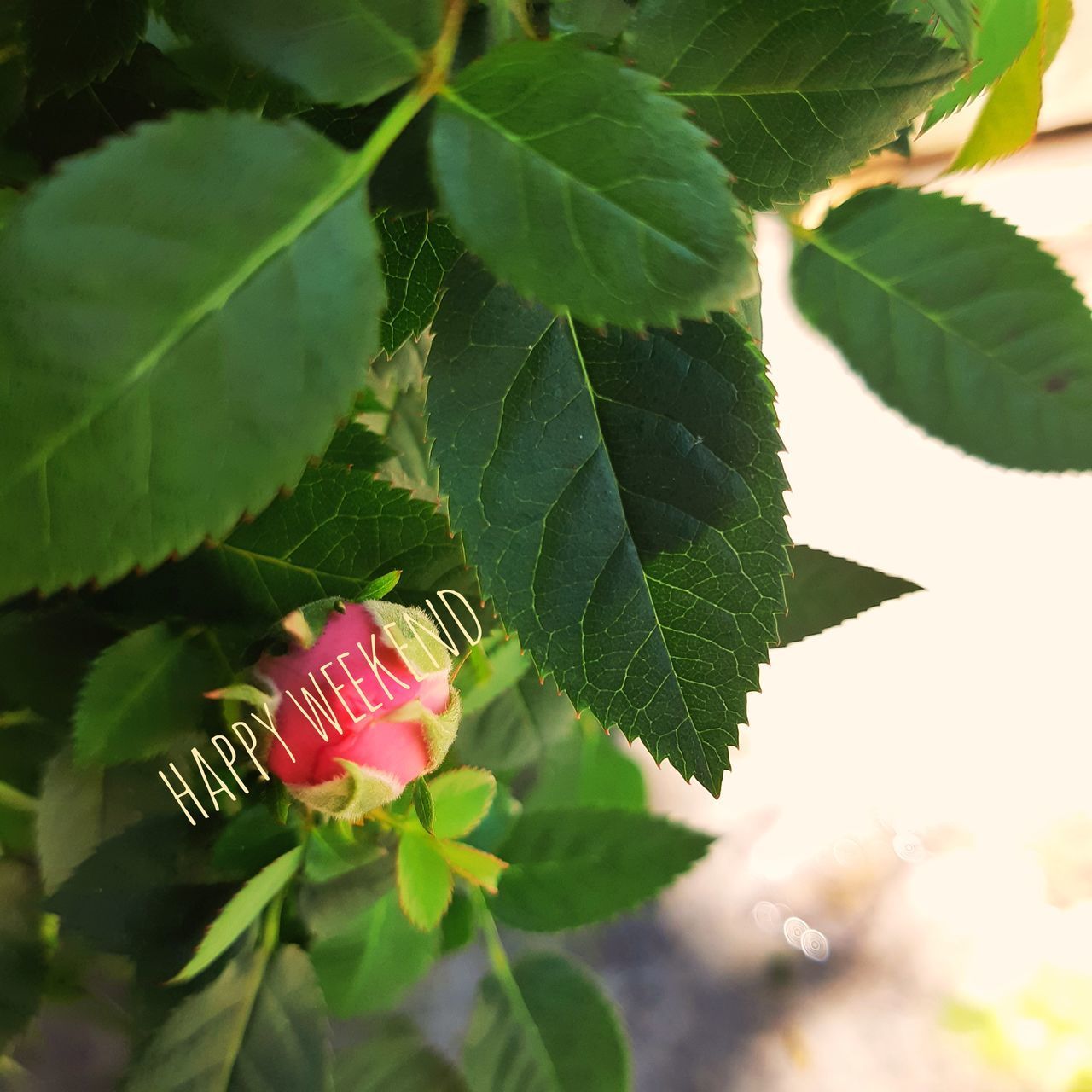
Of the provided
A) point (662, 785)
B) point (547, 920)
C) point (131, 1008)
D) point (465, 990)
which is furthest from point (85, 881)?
point (662, 785)

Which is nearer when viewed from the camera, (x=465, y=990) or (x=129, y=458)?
(x=129, y=458)

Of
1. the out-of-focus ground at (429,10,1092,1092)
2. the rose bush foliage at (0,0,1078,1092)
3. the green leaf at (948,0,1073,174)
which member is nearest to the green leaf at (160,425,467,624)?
the rose bush foliage at (0,0,1078,1092)

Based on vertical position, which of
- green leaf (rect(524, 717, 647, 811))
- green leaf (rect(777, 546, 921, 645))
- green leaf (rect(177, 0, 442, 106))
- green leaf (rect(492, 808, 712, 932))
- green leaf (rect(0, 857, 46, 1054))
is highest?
green leaf (rect(177, 0, 442, 106))

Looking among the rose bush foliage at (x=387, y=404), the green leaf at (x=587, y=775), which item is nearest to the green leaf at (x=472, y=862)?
the rose bush foliage at (x=387, y=404)

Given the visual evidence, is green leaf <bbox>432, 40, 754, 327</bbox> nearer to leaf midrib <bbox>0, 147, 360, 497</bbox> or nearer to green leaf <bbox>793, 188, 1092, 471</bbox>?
leaf midrib <bbox>0, 147, 360, 497</bbox>

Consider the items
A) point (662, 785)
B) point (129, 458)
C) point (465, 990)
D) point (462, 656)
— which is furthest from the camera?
point (662, 785)

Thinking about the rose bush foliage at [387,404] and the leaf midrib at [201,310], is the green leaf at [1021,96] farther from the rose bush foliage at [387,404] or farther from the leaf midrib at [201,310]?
the leaf midrib at [201,310]

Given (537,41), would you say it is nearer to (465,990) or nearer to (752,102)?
(752,102)
